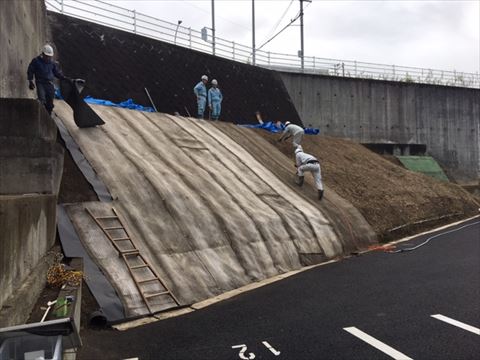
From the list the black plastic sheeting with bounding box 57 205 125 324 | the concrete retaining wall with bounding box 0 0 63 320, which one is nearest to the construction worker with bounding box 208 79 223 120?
the concrete retaining wall with bounding box 0 0 63 320

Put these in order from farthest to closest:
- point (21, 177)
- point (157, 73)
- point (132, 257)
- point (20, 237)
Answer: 1. point (157, 73)
2. point (132, 257)
3. point (21, 177)
4. point (20, 237)

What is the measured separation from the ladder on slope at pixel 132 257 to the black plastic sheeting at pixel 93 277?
46 cm

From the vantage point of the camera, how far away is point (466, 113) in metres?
29.5

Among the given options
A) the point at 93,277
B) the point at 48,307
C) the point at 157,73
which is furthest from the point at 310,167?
the point at 48,307

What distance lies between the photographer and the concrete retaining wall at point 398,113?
2516cm

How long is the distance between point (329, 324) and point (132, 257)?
3.51m

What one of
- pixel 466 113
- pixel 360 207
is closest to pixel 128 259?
pixel 360 207

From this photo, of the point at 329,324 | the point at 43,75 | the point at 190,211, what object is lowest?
the point at 329,324

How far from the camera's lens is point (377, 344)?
532 centimetres

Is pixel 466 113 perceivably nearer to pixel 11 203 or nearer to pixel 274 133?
pixel 274 133

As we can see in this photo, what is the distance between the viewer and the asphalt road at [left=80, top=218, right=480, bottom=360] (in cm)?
517

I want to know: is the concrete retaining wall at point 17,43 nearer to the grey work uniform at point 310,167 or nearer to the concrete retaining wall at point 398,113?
the grey work uniform at point 310,167

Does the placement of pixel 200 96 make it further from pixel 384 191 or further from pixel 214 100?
pixel 384 191

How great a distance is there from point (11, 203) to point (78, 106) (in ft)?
21.4
